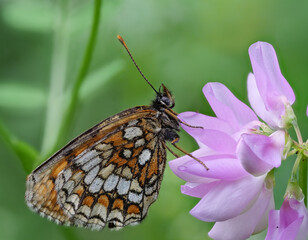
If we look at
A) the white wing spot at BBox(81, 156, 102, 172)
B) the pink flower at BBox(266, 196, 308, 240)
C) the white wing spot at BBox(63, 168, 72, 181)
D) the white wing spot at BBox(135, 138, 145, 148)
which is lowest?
the pink flower at BBox(266, 196, 308, 240)

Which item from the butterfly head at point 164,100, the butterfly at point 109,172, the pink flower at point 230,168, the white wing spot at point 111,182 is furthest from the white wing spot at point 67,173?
the pink flower at point 230,168

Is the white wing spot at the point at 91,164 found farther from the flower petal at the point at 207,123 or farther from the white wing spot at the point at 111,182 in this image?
the flower petal at the point at 207,123

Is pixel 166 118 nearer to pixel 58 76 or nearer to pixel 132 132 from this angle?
pixel 132 132

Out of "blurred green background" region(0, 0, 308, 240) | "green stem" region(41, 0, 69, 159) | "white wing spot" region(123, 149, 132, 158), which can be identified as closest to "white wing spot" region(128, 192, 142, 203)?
"white wing spot" region(123, 149, 132, 158)

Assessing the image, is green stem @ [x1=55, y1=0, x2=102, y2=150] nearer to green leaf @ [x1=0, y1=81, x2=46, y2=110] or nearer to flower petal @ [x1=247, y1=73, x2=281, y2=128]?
green leaf @ [x1=0, y1=81, x2=46, y2=110]

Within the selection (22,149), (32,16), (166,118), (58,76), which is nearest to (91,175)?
(166,118)

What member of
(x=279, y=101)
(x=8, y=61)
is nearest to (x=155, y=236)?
(x=279, y=101)
